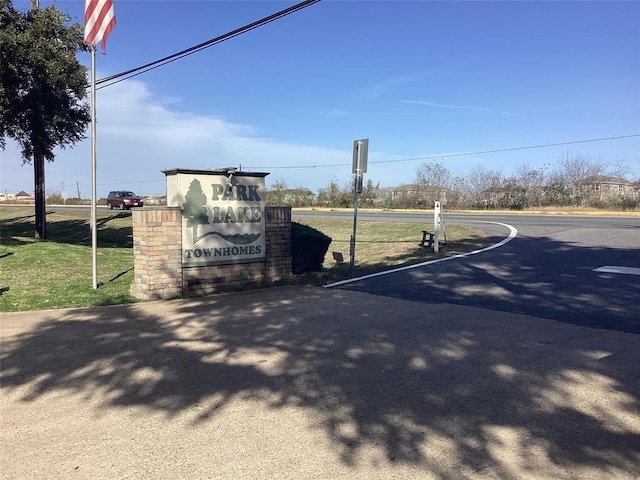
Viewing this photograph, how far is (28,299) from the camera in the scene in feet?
29.2

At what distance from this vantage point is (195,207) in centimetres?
927

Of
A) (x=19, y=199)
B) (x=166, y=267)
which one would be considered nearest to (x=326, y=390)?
(x=166, y=267)

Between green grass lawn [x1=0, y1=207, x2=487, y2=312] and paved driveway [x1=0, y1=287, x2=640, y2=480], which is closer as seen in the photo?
paved driveway [x1=0, y1=287, x2=640, y2=480]

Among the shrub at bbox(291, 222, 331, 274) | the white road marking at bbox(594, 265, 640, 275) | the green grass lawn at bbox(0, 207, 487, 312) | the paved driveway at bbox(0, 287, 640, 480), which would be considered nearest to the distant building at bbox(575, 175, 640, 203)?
the green grass lawn at bbox(0, 207, 487, 312)

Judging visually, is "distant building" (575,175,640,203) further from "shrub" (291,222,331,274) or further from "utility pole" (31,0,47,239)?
"utility pole" (31,0,47,239)

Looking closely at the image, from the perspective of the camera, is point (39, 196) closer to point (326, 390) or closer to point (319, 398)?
point (326, 390)

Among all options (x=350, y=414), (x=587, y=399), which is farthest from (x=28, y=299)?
(x=587, y=399)

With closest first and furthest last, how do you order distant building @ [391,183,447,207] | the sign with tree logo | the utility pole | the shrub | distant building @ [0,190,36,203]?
the sign with tree logo → the shrub → the utility pole → distant building @ [391,183,447,207] → distant building @ [0,190,36,203]

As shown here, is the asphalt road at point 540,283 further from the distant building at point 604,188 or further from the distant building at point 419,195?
the distant building at point 419,195

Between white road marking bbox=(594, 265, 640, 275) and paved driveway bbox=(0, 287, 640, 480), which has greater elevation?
white road marking bbox=(594, 265, 640, 275)

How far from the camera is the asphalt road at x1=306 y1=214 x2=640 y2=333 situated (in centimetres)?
763

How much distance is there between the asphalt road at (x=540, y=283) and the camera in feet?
25.0

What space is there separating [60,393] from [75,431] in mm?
916

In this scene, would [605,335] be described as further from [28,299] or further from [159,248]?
[28,299]
